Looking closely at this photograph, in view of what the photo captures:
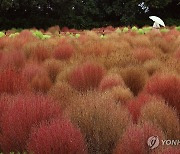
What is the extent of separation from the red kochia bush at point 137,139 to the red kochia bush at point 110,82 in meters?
1.48

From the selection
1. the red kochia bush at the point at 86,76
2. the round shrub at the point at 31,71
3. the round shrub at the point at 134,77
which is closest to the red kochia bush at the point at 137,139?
the red kochia bush at the point at 86,76

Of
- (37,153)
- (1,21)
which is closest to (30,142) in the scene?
(37,153)

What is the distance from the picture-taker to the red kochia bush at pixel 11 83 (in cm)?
401

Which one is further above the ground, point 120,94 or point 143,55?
point 143,55

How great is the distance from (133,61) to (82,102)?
2542 millimetres

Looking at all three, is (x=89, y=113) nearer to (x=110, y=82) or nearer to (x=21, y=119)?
(x=21, y=119)

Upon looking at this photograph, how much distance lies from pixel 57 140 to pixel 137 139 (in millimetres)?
500

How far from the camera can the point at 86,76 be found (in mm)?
4562

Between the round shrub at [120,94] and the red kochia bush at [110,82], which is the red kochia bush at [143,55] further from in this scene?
the round shrub at [120,94]

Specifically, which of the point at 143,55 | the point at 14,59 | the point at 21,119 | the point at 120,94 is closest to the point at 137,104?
the point at 120,94

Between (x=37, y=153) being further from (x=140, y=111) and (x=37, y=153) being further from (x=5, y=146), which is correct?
(x=140, y=111)

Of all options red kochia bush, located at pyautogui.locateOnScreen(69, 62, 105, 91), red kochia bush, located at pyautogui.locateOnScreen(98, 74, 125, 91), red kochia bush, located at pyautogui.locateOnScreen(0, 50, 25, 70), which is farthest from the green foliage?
red kochia bush, located at pyautogui.locateOnScreen(98, 74, 125, 91)

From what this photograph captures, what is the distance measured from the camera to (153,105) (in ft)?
10.2

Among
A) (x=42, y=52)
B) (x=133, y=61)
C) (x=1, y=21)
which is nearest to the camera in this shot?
(x=133, y=61)
